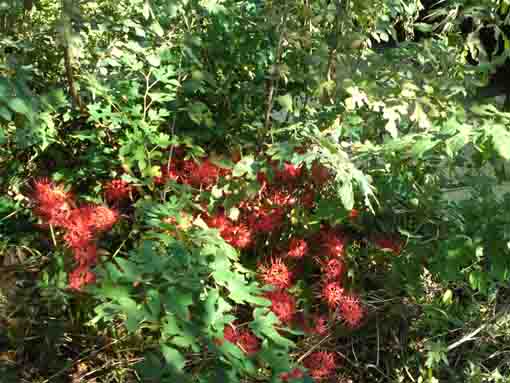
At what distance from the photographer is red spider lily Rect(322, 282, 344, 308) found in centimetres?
208

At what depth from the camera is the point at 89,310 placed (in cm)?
212

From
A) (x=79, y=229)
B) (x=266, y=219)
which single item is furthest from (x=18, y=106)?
(x=266, y=219)

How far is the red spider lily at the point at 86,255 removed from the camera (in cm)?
196

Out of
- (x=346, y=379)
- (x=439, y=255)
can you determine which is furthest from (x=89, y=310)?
(x=439, y=255)

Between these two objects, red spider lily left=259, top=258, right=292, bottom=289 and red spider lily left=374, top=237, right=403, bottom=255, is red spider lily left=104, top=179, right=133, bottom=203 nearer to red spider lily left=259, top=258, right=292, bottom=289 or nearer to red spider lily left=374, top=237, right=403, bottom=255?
red spider lily left=259, top=258, right=292, bottom=289

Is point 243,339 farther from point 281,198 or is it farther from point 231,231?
point 281,198

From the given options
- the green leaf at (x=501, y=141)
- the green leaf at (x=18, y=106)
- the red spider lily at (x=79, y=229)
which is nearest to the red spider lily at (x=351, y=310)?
the green leaf at (x=501, y=141)

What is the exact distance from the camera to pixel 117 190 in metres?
2.29

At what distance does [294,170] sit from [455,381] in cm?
91

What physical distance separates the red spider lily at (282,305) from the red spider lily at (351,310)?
0.52ft

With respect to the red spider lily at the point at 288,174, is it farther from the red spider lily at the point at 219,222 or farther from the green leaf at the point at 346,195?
the green leaf at the point at 346,195

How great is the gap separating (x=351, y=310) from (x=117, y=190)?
0.90 meters

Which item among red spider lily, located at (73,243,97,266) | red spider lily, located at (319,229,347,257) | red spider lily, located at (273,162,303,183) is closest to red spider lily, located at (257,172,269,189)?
red spider lily, located at (273,162,303,183)

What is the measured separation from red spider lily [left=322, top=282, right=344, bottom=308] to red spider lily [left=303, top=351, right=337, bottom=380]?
6.2 inches
